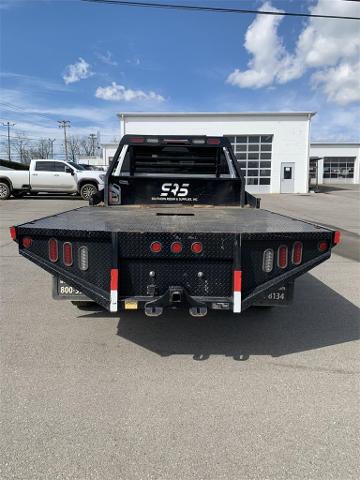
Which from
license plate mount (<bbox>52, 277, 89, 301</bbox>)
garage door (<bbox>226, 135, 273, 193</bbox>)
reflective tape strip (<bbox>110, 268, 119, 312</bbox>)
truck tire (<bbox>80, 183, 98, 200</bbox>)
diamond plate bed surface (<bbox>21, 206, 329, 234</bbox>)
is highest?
garage door (<bbox>226, 135, 273, 193</bbox>)

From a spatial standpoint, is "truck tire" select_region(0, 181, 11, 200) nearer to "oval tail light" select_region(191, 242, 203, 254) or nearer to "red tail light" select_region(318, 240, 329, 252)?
"oval tail light" select_region(191, 242, 203, 254)

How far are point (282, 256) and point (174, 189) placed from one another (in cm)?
283

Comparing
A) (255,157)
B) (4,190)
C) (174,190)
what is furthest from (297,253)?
(255,157)

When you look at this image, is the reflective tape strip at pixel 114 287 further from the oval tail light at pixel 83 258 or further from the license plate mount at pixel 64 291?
the license plate mount at pixel 64 291

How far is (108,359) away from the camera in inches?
136

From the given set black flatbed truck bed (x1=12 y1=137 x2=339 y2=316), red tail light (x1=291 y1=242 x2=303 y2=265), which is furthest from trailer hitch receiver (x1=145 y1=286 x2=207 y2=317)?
red tail light (x1=291 y1=242 x2=303 y2=265)

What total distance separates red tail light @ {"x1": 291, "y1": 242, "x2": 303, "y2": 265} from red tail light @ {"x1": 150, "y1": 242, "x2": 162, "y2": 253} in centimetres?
109

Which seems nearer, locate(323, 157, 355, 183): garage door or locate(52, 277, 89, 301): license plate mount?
locate(52, 277, 89, 301): license plate mount

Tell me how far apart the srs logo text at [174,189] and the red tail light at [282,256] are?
2.76 m

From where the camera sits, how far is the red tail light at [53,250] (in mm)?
3115

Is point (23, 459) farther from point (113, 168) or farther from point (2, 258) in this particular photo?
point (2, 258)

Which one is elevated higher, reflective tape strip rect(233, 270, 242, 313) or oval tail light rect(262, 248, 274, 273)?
oval tail light rect(262, 248, 274, 273)

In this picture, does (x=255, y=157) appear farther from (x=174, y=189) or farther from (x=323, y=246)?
(x=323, y=246)

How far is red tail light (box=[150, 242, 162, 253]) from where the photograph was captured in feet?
9.96
